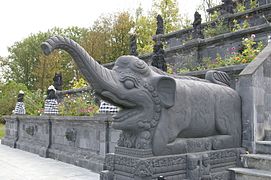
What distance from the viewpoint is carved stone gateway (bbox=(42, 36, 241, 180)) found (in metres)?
4.16

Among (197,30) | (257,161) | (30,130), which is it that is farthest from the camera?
(197,30)

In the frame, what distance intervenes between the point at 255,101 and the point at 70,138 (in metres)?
5.95

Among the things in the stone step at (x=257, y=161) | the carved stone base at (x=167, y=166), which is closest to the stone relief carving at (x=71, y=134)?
the carved stone base at (x=167, y=166)

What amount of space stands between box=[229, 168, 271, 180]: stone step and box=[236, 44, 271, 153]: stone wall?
0.52 m

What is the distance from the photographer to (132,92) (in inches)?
170

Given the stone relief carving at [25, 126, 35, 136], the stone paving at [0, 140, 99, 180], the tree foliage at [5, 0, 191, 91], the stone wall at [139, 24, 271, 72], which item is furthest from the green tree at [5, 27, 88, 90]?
the stone paving at [0, 140, 99, 180]

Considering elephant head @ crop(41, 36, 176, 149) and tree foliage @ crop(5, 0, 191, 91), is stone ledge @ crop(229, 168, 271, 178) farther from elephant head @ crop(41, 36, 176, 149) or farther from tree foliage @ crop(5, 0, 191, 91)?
tree foliage @ crop(5, 0, 191, 91)

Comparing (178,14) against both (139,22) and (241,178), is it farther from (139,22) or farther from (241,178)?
(241,178)

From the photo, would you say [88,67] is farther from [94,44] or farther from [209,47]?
[94,44]

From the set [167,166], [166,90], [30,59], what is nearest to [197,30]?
[166,90]

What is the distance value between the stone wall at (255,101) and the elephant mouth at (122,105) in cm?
221

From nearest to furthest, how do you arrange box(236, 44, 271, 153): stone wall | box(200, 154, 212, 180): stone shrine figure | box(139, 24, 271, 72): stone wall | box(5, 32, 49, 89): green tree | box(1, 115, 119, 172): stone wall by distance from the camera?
box(200, 154, 212, 180): stone shrine figure → box(236, 44, 271, 153): stone wall → box(1, 115, 119, 172): stone wall → box(139, 24, 271, 72): stone wall → box(5, 32, 49, 89): green tree

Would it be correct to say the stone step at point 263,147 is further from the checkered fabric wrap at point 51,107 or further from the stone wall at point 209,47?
the checkered fabric wrap at point 51,107

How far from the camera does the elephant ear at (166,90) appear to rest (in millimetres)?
4434
